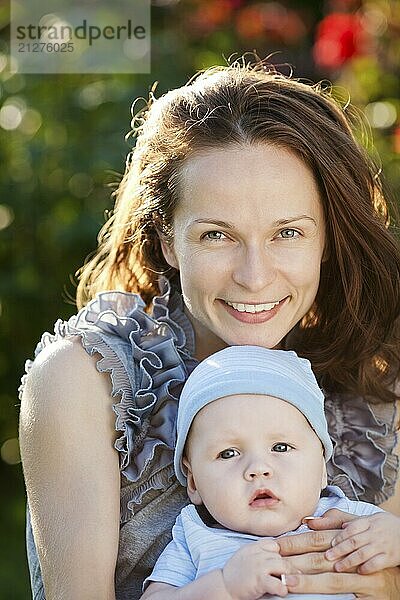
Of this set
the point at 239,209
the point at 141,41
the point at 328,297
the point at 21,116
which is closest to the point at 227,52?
the point at 141,41

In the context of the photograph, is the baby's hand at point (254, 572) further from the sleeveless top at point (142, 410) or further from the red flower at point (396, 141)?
the red flower at point (396, 141)

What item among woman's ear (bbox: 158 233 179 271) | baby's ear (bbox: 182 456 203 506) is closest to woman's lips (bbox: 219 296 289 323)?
woman's ear (bbox: 158 233 179 271)

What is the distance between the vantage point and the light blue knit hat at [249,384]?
234 cm

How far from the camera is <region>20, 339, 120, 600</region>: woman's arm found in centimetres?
244

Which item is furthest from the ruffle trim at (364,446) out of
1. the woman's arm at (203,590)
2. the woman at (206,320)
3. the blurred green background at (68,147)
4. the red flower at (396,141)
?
the red flower at (396,141)

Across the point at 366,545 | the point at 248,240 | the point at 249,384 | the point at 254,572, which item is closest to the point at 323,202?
the point at 248,240

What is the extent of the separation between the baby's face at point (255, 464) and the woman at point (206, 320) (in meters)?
0.07

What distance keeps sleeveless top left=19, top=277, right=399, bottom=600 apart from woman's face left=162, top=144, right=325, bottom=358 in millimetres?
142

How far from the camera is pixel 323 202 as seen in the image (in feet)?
8.70

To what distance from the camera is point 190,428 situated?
2.39 meters

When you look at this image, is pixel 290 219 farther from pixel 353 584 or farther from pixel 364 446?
pixel 353 584

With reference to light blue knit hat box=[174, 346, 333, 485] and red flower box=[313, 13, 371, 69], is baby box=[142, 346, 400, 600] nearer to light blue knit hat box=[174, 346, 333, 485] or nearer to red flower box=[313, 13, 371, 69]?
light blue knit hat box=[174, 346, 333, 485]

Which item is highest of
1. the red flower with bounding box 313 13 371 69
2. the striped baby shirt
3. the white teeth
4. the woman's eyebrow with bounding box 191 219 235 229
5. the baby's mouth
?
the red flower with bounding box 313 13 371 69

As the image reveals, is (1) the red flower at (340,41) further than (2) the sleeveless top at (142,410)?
Yes
